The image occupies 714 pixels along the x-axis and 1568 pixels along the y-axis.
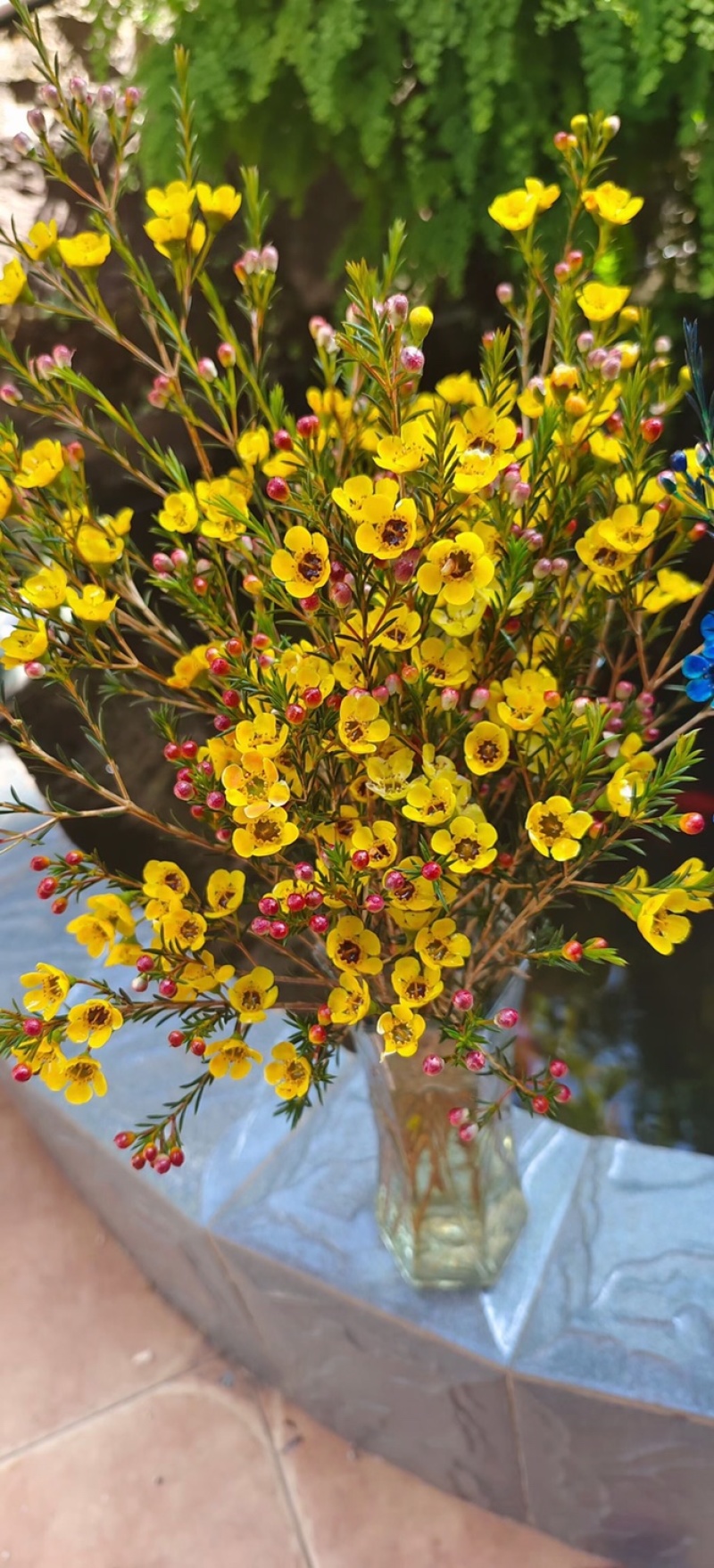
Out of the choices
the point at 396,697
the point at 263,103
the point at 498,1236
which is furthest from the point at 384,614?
the point at 263,103

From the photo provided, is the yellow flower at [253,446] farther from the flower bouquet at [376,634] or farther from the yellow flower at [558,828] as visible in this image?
the yellow flower at [558,828]

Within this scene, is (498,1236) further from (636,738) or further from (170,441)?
→ (170,441)

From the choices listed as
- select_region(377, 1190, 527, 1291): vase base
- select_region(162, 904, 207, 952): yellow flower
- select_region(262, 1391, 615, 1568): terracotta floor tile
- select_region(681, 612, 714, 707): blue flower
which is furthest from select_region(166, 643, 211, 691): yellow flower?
select_region(262, 1391, 615, 1568): terracotta floor tile

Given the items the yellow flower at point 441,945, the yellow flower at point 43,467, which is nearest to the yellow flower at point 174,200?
the yellow flower at point 43,467

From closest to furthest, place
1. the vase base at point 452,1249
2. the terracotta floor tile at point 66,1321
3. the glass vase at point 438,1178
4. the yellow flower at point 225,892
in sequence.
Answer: the yellow flower at point 225,892, the glass vase at point 438,1178, the vase base at point 452,1249, the terracotta floor tile at point 66,1321

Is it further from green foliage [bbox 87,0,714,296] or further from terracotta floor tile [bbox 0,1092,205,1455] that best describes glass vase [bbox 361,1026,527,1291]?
green foliage [bbox 87,0,714,296]

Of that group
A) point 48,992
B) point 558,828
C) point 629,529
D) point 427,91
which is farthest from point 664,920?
point 427,91
